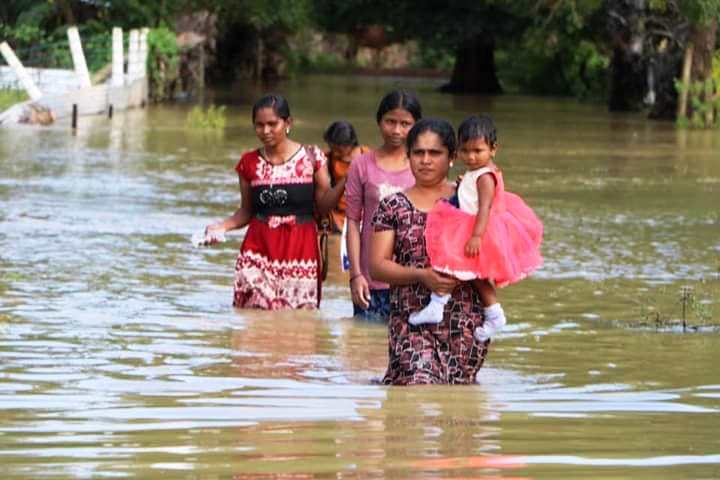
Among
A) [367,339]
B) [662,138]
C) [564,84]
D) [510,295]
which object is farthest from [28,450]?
[564,84]

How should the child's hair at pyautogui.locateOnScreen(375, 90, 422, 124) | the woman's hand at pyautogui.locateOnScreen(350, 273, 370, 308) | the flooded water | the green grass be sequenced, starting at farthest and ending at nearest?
the green grass, the child's hair at pyautogui.locateOnScreen(375, 90, 422, 124), the woman's hand at pyautogui.locateOnScreen(350, 273, 370, 308), the flooded water

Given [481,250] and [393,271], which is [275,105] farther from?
[481,250]

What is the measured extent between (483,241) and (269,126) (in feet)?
10.8

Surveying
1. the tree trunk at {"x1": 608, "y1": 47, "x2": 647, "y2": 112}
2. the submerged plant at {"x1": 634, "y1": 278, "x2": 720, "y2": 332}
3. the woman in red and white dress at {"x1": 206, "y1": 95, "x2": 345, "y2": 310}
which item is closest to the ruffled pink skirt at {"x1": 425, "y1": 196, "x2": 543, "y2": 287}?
the woman in red and white dress at {"x1": 206, "y1": 95, "x2": 345, "y2": 310}

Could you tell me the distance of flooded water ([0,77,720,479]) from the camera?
6.58 m

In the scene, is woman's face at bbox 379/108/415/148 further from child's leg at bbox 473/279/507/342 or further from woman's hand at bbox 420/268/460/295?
woman's hand at bbox 420/268/460/295

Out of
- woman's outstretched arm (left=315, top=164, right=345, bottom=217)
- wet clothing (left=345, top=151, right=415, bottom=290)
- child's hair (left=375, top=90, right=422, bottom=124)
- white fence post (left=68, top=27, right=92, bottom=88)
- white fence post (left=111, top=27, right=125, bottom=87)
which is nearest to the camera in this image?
child's hair (left=375, top=90, right=422, bottom=124)

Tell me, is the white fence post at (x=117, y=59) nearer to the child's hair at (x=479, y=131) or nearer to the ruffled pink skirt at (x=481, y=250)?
the child's hair at (x=479, y=131)

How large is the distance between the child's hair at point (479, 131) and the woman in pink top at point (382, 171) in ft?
4.92

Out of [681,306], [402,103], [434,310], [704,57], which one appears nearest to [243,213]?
[402,103]

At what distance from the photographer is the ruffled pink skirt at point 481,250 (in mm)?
7902

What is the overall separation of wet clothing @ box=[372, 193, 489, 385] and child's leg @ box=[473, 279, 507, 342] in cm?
3

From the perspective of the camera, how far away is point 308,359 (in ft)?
32.7

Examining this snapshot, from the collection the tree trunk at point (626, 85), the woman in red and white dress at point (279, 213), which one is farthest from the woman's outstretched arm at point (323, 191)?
the tree trunk at point (626, 85)
